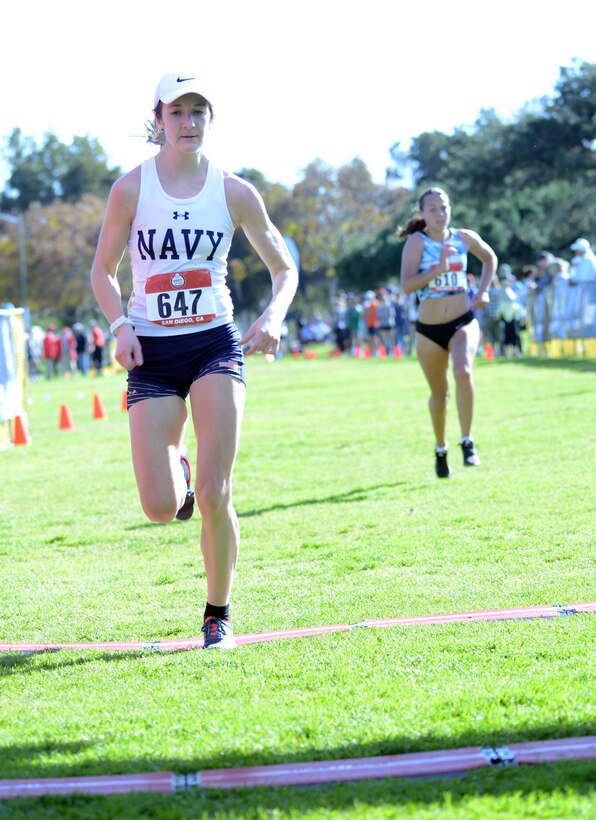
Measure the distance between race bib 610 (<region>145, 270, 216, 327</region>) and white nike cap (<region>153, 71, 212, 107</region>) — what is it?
2.44 feet

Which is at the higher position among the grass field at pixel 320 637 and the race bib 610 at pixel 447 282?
the race bib 610 at pixel 447 282

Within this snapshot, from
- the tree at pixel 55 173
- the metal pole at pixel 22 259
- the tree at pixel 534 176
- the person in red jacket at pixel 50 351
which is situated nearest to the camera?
the tree at pixel 534 176

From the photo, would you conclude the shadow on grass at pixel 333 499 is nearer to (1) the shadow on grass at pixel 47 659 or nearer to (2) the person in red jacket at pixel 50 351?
(1) the shadow on grass at pixel 47 659

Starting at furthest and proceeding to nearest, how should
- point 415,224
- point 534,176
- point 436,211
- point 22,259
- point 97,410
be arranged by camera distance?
1. point 22,259
2. point 534,176
3. point 97,410
4. point 415,224
5. point 436,211

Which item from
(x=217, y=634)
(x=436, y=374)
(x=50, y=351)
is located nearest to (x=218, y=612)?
(x=217, y=634)

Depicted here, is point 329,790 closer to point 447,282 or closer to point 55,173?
point 447,282

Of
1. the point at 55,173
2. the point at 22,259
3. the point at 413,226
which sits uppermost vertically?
the point at 55,173

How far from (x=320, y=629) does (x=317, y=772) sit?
1.99 meters

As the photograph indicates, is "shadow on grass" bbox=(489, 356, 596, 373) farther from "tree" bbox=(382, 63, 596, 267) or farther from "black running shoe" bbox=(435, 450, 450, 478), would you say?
"tree" bbox=(382, 63, 596, 267)

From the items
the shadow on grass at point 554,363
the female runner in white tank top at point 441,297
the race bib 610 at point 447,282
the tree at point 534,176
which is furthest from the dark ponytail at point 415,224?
the tree at point 534,176

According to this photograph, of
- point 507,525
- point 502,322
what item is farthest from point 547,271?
point 507,525

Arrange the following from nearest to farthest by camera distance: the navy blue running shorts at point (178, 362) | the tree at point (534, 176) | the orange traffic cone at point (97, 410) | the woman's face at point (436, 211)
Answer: the navy blue running shorts at point (178, 362)
the woman's face at point (436, 211)
the orange traffic cone at point (97, 410)
the tree at point (534, 176)

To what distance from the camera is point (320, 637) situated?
5.31 m

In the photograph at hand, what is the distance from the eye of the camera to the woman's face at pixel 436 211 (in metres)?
10.3
